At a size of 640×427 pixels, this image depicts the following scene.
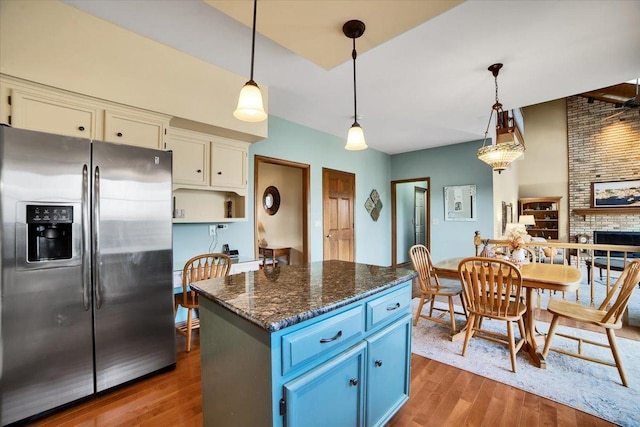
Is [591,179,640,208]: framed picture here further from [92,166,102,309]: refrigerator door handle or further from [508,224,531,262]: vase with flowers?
[92,166,102,309]: refrigerator door handle

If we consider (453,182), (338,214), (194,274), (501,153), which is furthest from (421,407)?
(453,182)

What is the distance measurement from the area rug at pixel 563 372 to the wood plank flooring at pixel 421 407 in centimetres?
12

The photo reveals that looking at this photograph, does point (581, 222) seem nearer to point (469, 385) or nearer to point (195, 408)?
point (469, 385)

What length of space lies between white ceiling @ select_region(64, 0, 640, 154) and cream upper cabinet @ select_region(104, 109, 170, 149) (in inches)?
25.1

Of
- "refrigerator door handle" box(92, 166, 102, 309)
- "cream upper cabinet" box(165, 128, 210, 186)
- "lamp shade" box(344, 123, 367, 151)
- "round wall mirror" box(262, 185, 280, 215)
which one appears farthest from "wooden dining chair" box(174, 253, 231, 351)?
"round wall mirror" box(262, 185, 280, 215)

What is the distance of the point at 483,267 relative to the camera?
231 cm

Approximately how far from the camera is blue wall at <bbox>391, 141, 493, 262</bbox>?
16.9 feet

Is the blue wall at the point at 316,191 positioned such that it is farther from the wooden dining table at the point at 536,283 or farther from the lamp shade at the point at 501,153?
the wooden dining table at the point at 536,283

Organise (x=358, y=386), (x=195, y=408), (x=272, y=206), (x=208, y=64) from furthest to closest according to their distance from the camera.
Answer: (x=272, y=206) < (x=208, y=64) < (x=195, y=408) < (x=358, y=386)

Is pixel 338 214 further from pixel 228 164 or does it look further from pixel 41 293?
pixel 41 293

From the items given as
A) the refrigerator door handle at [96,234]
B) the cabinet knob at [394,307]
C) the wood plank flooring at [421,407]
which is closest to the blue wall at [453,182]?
the wood plank flooring at [421,407]

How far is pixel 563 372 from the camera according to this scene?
7.30 ft

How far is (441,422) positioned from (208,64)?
11.0ft

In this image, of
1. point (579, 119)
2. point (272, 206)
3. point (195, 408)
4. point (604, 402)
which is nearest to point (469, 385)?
point (604, 402)
